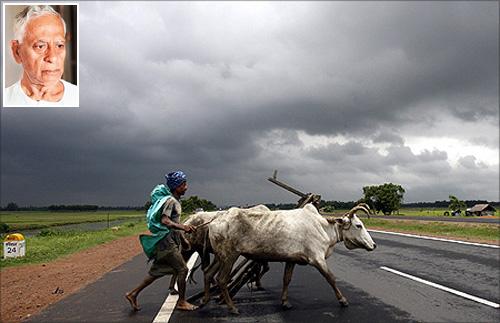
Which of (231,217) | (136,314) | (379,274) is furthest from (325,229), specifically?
(379,274)

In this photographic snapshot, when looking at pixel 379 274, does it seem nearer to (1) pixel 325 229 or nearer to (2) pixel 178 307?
(1) pixel 325 229

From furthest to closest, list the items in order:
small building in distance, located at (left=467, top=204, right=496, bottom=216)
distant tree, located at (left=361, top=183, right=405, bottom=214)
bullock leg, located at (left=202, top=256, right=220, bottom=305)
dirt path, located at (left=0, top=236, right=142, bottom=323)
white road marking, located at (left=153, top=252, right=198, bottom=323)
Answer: small building in distance, located at (left=467, top=204, right=496, bottom=216) → distant tree, located at (left=361, top=183, right=405, bottom=214) → dirt path, located at (left=0, top=236, right=142, bottom=323) → bullock leg, located at (left=202, top=256, right=220, bottom=305) → white road marking, located at (left=153, top=252, right=198, bottom=323)

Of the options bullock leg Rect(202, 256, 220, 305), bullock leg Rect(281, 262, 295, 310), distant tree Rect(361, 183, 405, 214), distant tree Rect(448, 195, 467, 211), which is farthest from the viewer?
distant tree Rect(448, 195, 467, 211)

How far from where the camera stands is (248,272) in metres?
7.71

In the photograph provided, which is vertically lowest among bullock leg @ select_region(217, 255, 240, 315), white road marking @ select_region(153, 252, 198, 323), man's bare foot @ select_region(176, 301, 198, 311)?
white road marking @ select_region(153, 252, 198, 323)

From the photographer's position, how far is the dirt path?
25.6 ft

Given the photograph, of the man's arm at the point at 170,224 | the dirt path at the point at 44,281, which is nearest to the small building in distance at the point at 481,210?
the dirt path at the point at 44,281

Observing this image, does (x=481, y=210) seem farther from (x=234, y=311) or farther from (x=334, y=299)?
(x=234, y=311)

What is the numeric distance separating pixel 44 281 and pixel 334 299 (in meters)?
7.87

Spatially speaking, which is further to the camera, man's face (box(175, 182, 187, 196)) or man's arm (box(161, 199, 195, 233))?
man's face (box(175, 182, 187, 196))

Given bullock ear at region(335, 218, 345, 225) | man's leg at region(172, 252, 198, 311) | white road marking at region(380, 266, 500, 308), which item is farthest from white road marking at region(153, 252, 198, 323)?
white road marking at region(380, 266, 500, 308)

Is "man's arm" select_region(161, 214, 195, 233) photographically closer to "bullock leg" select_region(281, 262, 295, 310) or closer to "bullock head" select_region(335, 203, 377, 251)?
"bullock leg" select_region(281, 262, 295, 310)

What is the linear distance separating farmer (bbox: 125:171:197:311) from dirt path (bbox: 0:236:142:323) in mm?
2505

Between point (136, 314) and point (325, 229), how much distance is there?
332 cm
